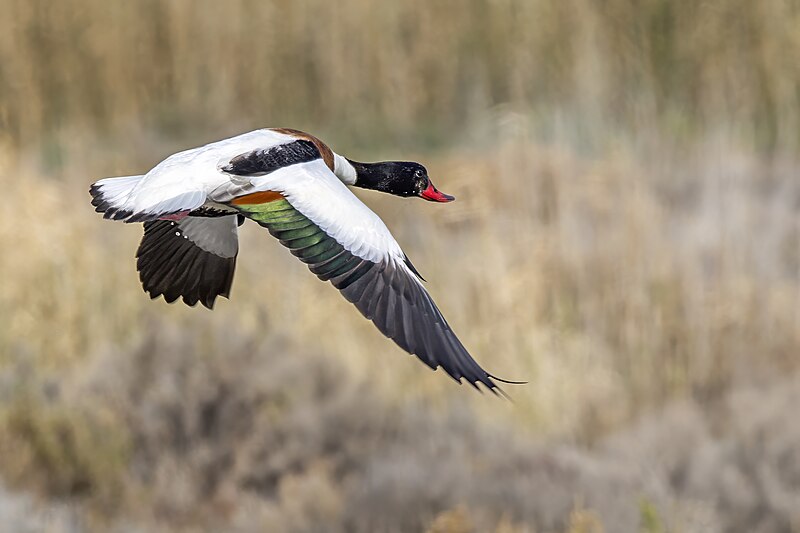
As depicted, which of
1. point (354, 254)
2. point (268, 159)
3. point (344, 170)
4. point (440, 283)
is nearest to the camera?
point (354, 254)

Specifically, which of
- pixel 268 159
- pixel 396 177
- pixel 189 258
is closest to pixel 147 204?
pixel 268 159

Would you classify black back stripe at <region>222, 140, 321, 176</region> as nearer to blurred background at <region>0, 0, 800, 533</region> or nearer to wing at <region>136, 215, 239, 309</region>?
wing at <region>136, 215, 239, 309</region>

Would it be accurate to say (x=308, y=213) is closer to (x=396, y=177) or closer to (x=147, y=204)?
(x=147, y=204)

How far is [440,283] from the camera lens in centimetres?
720

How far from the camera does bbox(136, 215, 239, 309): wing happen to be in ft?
15.0

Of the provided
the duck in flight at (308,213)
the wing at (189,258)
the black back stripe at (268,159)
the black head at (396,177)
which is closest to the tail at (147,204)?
the duck in flight at (308,213)

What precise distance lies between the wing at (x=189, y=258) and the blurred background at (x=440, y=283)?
148cm

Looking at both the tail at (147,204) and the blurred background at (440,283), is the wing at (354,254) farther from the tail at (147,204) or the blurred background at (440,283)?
the blurred background at (440,283)

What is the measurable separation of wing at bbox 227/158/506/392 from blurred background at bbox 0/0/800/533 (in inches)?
75.0

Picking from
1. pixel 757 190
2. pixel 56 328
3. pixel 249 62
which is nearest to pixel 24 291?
pixel 56 328

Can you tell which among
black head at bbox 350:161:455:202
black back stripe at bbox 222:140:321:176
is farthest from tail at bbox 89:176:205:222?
black head at bbox 350:161:455:202

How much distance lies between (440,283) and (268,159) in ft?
10.8

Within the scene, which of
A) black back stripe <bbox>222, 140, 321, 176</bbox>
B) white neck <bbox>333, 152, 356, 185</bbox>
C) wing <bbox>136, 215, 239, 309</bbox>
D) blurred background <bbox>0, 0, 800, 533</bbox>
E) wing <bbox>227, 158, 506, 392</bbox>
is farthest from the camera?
blurred background <bbox>0, 0, 800, 533</bbox>

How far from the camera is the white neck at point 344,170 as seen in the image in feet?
14.7
